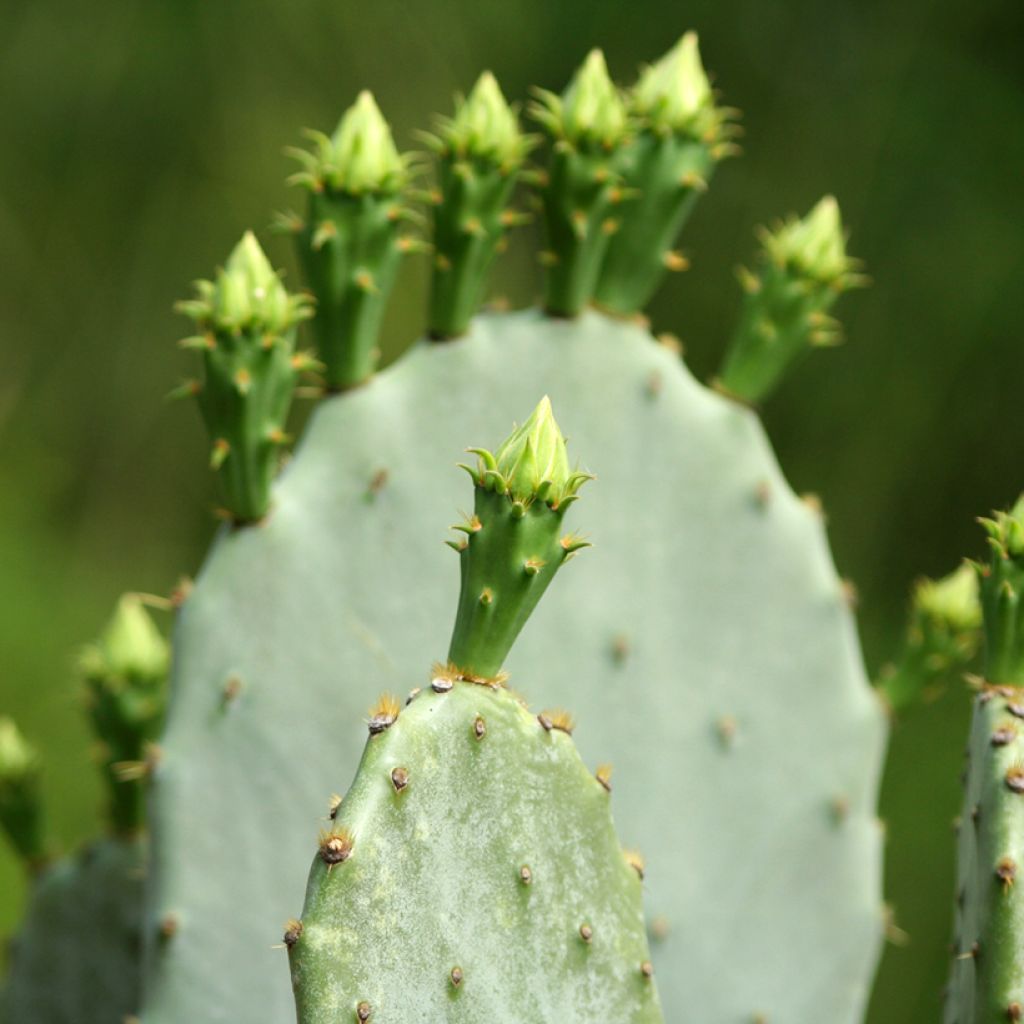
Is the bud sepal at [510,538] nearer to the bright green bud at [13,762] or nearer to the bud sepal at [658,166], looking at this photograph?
the bud sepal at [658,166]

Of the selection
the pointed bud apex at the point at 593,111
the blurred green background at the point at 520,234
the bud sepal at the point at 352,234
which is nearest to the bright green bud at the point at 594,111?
the pointed bud apex at the point at 593,111

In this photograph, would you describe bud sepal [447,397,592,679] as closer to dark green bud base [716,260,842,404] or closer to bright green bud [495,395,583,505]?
bright green bud [495,395,583,505]

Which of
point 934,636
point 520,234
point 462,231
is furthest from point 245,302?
point 520,234

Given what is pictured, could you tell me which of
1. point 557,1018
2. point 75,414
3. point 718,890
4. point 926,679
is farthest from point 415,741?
point 75,414

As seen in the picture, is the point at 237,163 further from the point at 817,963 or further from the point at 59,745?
the point at 817,963

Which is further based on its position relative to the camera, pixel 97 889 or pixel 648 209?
pixel 97 889

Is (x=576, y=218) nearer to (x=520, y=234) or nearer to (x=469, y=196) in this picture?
(x=469, y=196)
